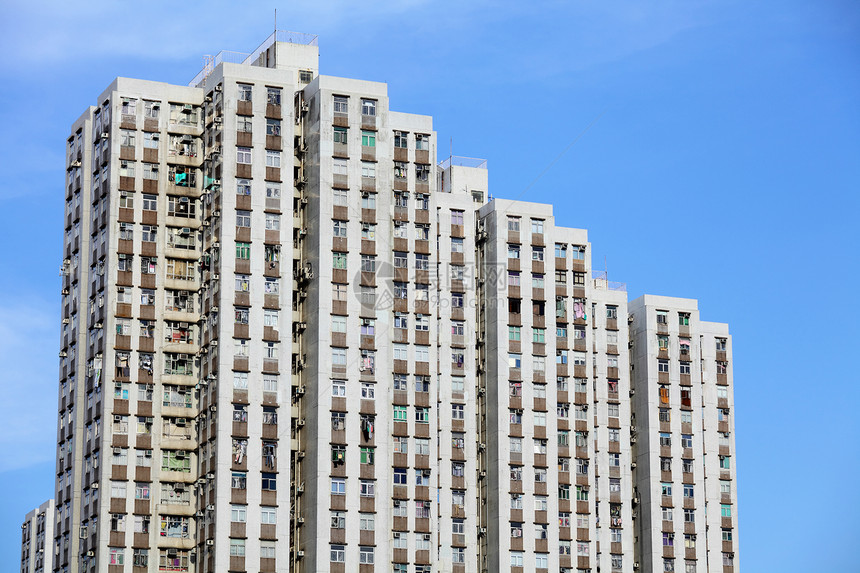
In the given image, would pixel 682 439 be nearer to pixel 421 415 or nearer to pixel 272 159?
pixel 421 415

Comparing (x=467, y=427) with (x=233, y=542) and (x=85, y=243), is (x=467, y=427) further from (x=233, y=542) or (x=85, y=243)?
(x=85, y=243)

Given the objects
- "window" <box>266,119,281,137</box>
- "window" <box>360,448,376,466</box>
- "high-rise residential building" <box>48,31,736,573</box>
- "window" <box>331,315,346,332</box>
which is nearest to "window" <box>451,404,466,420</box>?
"high-rise residential building" <box>48,31,736,573</box>

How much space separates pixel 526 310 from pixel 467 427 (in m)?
12.2

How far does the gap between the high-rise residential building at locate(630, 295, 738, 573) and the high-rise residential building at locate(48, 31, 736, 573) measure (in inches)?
610

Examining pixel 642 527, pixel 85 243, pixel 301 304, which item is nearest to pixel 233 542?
pixel 301 304

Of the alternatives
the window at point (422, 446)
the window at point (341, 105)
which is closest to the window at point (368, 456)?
the window at point (422, 446)

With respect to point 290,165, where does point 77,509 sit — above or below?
below

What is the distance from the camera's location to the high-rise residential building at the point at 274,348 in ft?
400

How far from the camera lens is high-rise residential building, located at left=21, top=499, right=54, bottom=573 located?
563 feet

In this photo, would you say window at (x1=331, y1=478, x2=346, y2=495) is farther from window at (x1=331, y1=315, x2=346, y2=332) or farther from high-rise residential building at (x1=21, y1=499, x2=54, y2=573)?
high-rise residential building at (x1=21, y1=499, x2=54, y2=573)

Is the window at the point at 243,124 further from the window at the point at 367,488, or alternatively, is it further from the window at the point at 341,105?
the window at the point at 367,488

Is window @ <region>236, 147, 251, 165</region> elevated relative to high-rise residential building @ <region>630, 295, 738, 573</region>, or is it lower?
elevated

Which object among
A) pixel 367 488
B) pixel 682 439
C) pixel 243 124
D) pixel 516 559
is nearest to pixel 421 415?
pixel 367 488

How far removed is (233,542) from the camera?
119 meters
